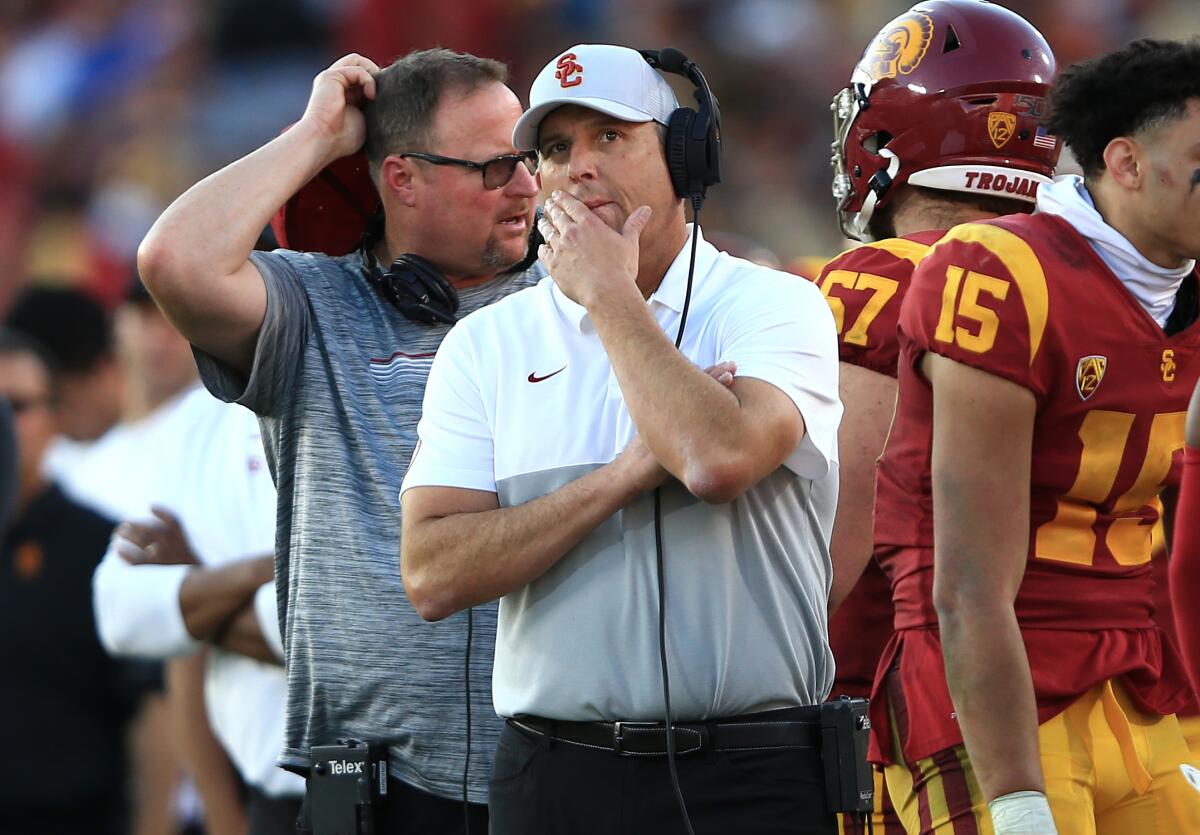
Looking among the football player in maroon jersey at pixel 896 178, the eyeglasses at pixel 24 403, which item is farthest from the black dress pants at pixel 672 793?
the eyeglasses at pixel 24 403

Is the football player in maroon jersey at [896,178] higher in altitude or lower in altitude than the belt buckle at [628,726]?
higher

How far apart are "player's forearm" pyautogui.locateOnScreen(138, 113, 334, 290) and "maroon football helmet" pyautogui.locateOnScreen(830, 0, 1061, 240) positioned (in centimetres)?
125

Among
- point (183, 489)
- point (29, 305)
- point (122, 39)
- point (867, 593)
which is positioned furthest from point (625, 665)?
point (122, 39)

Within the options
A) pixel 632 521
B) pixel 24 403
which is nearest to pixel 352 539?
pixel 632 521

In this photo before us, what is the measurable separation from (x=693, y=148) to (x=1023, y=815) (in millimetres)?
1271

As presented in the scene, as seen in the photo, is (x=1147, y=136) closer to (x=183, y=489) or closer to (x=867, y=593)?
(x=867, y=593)

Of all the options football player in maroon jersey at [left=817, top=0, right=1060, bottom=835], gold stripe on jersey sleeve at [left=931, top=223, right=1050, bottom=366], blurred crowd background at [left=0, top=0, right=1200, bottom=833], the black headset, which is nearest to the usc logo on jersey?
gold stripe on jersey sleeve at [left=931, top=223, right=1050, bottom=366]

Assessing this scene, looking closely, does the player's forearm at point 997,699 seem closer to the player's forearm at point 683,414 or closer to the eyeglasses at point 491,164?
the player's forearm at point 683,414

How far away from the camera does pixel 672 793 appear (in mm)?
2801

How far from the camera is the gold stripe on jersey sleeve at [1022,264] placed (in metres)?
2.95

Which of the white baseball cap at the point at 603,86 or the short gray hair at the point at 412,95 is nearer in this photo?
the white baseball cap at the point at 603,86

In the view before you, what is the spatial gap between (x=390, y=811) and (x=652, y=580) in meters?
0.96

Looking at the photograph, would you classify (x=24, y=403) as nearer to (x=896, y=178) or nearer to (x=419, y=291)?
(x=419, y=291)

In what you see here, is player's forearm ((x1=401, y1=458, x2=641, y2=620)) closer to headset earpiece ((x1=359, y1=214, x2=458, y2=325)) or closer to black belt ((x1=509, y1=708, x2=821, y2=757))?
black belt ((x1=509, y1=708, x2=821, y2=757))
